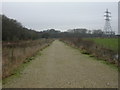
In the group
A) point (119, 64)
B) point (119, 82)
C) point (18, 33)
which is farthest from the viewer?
point (18, 33)

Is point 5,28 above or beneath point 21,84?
above

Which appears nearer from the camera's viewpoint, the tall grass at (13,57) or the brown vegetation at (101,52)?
the tall grass at (13,57)

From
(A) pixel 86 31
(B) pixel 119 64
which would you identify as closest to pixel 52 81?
(B) pixel 119 64

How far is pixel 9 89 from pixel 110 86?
3.65 meters

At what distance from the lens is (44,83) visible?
9297 mm

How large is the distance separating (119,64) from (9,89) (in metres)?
8.50

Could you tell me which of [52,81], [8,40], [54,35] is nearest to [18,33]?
[8,40]

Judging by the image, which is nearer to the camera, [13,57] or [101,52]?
[13,57]

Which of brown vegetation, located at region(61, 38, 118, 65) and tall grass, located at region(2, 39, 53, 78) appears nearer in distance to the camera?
tall grass, located at region(2, 39, 53, 78)

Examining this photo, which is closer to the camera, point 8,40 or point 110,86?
point 110,86

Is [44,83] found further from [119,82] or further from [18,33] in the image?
[18,33]

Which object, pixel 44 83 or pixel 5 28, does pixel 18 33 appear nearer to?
pixel 5 28

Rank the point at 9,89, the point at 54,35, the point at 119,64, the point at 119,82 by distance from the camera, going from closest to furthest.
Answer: the point at 9,89 → the point at 119,82 → the point at 119,64 → the point at 54,35

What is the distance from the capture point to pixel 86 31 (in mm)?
140500
